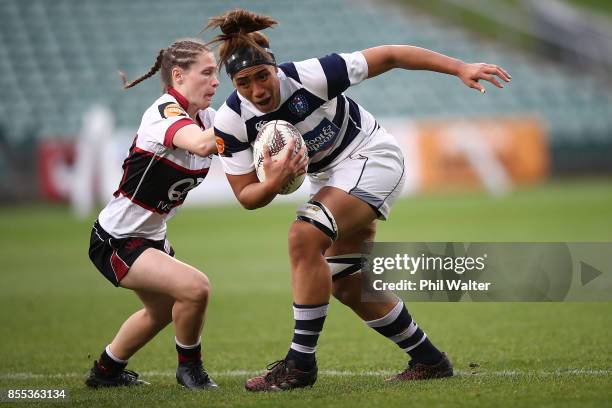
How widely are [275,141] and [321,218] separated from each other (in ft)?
1.56

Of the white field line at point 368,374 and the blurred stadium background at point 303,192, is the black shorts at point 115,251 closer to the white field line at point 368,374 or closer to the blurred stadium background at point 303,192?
the blurred stadium background at point 303,192

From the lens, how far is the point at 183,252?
40.4 ft

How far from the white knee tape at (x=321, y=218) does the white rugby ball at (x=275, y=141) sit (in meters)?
0.16

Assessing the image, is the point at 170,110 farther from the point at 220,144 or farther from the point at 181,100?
the point at 220,144

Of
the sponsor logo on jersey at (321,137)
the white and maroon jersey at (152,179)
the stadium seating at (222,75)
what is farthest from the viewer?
the stadium seating at (222,75)

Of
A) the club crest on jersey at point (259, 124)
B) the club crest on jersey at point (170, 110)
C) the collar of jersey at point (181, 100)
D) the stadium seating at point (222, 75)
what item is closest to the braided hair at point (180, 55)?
the collar of jersey at point (181, 100)

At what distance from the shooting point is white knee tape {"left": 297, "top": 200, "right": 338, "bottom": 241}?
4.69 meters

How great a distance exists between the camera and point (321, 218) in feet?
15.4

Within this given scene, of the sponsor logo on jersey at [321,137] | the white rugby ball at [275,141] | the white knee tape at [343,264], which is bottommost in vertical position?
the white knee tape at [343,264]

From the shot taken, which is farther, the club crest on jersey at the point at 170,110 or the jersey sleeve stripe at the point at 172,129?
the club crest on jersey at the point at 170,110

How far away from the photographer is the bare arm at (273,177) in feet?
14.8

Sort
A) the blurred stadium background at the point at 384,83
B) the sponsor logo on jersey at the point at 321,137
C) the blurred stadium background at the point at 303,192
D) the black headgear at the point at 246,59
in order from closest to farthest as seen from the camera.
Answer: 1. the black headgear at the point at 246,59
2. the sponsor logo on jersey at the point at 321,137
3. the blurred stadium background at the point at 303,192
4. the blurred stadium background at the point at 384,83

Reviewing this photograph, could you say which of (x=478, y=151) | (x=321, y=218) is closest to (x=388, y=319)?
(x=321, y=218)

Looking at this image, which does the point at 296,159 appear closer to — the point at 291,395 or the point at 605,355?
the point at 291,395
